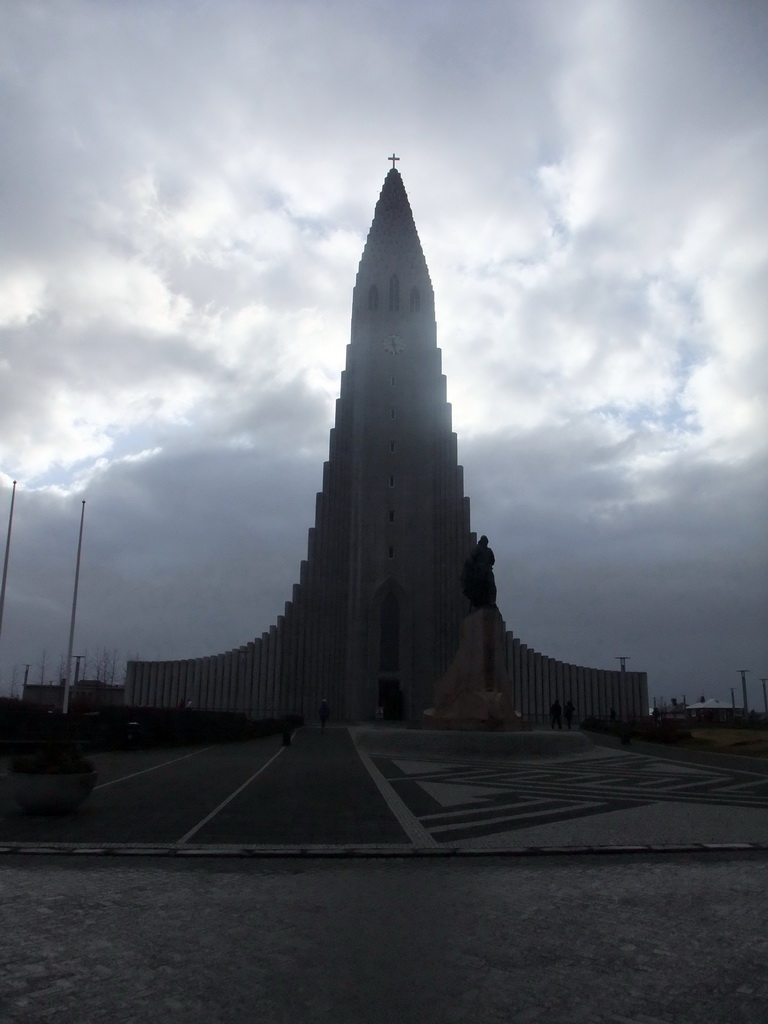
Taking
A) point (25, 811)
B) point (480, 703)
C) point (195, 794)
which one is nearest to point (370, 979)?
point (25, 811)

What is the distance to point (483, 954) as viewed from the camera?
4.22 m

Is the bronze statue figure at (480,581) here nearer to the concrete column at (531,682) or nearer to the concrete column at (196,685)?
the concrete column at (531,682)

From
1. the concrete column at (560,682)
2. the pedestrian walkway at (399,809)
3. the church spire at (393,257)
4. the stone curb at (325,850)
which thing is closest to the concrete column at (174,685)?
the concrete column at (560,682)

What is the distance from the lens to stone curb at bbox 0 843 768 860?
705 cm

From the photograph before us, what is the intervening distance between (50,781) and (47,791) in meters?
0.10

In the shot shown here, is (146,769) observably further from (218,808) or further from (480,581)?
(480,581)

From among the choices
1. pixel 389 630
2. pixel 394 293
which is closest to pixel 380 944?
pixel 389 630

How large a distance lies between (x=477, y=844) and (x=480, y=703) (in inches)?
591

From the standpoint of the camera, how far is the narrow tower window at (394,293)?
173ft

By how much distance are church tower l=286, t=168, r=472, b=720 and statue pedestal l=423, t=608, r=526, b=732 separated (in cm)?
2274

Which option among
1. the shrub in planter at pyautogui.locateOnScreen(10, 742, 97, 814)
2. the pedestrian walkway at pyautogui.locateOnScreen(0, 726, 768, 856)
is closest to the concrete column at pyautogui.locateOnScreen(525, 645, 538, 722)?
the pedestrian walkway at pyautogui.locateOnScreen(0, 726, 768, 856)

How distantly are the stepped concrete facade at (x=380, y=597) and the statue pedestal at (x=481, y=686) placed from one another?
22.1 meters

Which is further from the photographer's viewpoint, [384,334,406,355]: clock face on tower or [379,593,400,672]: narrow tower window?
[384,334,406,355]: clock face on tower

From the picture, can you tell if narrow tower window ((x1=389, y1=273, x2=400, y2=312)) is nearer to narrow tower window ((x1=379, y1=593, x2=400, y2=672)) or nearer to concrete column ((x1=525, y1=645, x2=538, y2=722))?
narrow tower window ((x1=379, y1=593, x2=400, y2=672))
